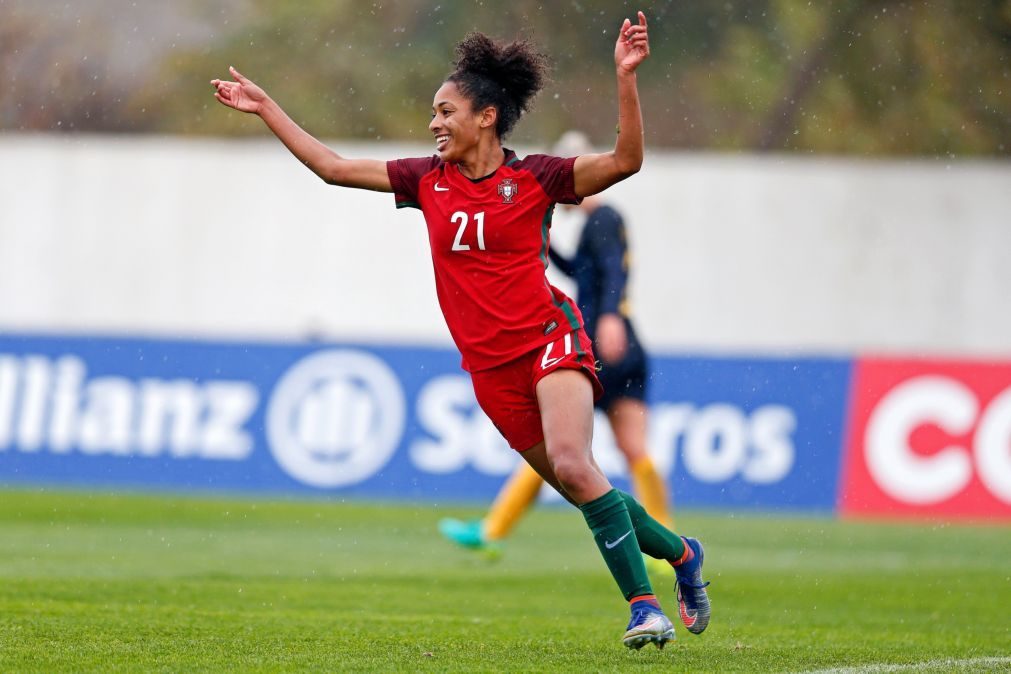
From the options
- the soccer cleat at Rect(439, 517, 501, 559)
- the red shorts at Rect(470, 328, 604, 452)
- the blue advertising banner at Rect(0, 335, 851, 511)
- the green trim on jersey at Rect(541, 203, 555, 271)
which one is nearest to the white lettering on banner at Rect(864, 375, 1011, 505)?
the blue advertising banner at Rect(0, 335, 851, 511)

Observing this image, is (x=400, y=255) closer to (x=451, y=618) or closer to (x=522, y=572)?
(x=522, y=572)

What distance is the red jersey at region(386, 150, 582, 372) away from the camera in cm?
644

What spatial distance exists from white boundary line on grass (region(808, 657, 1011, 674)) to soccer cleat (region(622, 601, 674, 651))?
1.74 feet

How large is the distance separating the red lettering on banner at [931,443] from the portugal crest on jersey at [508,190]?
8.68 meters

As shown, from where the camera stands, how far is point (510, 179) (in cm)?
651

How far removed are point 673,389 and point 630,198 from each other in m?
6.52

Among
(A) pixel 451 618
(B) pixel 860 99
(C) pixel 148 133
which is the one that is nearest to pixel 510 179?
(A) pixel 451 618

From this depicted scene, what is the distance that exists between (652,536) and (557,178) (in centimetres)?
142

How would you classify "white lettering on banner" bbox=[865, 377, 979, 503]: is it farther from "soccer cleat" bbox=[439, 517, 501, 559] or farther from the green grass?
"soccer cleat" bbox=[439, 517, 501, 559]

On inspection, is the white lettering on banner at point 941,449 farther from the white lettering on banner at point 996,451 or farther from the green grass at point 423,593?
the green grass at point 423,593

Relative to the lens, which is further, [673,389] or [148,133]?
[148,133]

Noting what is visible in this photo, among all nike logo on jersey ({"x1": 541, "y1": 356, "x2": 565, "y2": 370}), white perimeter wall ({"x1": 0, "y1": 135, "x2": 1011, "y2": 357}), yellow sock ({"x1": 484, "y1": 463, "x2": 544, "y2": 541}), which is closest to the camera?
nike logo on jersey ({"x1": 541, "y1": 356, "x2": 565, "y2": 370})

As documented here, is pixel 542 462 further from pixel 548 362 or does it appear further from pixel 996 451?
pixel 996 451

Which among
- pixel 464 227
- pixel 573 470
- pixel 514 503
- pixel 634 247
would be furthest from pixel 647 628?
pixel 634 247
